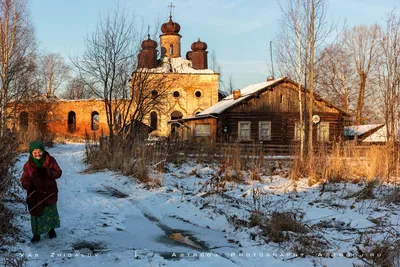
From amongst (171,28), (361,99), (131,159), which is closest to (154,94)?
(131,159)

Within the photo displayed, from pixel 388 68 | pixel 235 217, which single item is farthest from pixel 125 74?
pixel 235 217

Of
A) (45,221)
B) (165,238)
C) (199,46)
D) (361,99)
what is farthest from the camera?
(199,46)

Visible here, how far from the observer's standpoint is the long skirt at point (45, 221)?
490 cm

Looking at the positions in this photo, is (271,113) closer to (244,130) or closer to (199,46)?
(244,130)

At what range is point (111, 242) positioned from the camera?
5070 millimetres

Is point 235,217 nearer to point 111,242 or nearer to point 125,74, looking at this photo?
point 111,242

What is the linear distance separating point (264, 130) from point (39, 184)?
24.3m

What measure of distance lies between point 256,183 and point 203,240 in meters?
4.97

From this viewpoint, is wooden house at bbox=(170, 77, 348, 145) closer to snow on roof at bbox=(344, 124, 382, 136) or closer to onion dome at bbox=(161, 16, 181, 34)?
snow on roof at bbox=(344, 124, 382, 136)

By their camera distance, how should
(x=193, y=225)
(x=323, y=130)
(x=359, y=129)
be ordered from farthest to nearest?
(x=359, y=129) → (x=323, y=130) → (x=193, y=225)

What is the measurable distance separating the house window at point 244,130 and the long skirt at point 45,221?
2320cm

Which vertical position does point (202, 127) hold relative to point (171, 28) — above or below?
below

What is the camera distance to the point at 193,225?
6301 mm

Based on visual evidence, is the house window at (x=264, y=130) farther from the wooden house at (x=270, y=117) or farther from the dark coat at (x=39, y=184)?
the dark coat at (x=39, y=184)
